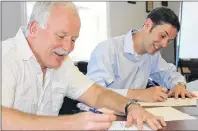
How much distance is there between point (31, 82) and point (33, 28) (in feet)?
0.78

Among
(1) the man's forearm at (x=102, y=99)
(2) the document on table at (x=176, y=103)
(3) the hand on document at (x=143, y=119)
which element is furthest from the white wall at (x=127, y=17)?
(3) the hand on document at (x=143, y=119)

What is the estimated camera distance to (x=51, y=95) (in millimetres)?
1490

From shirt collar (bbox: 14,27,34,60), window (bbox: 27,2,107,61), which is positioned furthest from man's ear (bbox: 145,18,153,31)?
window (bbox: 27,2,107,61)

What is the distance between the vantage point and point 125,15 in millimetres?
4383

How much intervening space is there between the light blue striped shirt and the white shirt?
345 millimetres

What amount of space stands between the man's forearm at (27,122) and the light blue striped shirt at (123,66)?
95 centimetres

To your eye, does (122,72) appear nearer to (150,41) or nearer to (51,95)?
(150,41)

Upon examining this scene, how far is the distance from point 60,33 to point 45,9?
0.13 metres

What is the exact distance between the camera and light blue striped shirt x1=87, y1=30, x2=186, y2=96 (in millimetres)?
1987

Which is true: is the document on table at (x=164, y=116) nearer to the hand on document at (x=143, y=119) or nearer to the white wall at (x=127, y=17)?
the hand on document at (x=143, y=119)

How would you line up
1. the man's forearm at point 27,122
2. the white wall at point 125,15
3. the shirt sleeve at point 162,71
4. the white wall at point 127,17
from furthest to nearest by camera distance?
the white wall at point 125,15, the white wall at point 127,17, the shirt sleeve at point 162,71, the man's forearm at point 27,122

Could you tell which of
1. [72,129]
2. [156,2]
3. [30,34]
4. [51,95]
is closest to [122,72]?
[51,95]

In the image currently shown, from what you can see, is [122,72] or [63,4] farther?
[122,72]

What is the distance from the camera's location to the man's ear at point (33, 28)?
129cm
